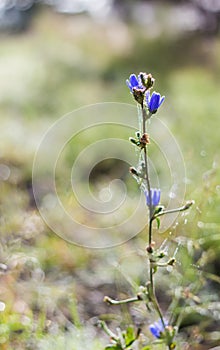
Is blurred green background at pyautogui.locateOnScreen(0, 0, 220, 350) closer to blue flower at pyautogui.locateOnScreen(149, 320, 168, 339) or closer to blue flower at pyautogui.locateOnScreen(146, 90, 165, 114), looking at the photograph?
blue flower at pyautogui.locateOnScreen(149, 320, 168, 339)

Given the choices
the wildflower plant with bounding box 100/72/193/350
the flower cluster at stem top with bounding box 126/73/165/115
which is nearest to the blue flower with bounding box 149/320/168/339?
the wildflower plant with bounding box 100/72/193/350

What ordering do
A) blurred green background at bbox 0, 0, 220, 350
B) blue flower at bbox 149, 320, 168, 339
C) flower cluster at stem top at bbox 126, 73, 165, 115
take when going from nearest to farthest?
1. flower cluster at stem top at bbox 126, 73, 165, 115
2. blue flower at bbox 149, 320, 168, 339
3. blurred green background at bbox 0, 0, 220, 350

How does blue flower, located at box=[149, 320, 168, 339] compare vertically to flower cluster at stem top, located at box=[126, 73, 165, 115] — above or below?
below

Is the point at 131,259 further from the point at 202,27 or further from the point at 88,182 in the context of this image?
the point at 202,27

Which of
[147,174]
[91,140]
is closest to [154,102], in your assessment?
[147,174]

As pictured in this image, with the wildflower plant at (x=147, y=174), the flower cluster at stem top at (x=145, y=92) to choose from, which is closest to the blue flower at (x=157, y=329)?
the wildflower plant at (x=147, y=174)

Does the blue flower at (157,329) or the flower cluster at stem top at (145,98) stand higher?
the flower cluster at stem top at (145,98)

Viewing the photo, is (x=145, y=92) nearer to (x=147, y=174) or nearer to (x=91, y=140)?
(x=147, y=174)

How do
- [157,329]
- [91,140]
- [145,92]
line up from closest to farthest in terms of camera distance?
[145,92]
[157,329]
[91,140]

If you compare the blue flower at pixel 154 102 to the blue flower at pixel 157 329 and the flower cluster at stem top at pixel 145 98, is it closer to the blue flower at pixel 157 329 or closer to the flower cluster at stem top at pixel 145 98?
the flower cluster at stem top at pixel 145 98
